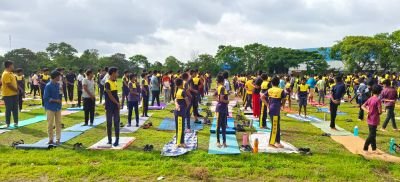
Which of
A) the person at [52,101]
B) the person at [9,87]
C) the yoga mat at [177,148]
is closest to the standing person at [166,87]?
the person at [9,87]

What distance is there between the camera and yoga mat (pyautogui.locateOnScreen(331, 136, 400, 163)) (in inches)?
332

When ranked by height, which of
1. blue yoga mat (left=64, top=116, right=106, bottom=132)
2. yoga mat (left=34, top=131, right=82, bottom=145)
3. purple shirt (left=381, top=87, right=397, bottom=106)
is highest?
purple shirt (left=381, top=87, right=397, bottom=106)

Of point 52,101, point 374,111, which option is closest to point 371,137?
point 374,111

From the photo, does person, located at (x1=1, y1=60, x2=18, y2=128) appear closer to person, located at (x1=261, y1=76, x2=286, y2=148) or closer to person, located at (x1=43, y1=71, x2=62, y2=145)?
person, located at (x1=43, y1=71, x2=62, y2=145)

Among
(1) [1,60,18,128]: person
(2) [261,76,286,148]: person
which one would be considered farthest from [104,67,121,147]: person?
(1) [1,60,18,128]: person

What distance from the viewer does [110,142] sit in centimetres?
926

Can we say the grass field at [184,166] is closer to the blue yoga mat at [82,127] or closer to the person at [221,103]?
the person at [221,103]

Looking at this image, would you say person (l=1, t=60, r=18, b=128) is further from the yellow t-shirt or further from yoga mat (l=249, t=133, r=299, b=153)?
yoga mat (l=249, t=133, r=299, b=153)

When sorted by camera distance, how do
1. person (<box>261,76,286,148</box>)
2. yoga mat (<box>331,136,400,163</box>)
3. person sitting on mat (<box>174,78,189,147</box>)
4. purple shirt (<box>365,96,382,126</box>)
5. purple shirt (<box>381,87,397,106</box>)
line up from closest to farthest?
yoga mat (<box>331,136,400,163</box>), purple shirt (<box>365,96,382,126</box>), person sitting on mat (<box>174,78,189,147</box>), person (<box>261,76,286,148</box>), purple shirt (<box>381,87,397,106</box>)

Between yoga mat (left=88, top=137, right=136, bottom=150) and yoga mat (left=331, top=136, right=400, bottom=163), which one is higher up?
yoga mat (left=88, top=137, right=136, bottom=150)

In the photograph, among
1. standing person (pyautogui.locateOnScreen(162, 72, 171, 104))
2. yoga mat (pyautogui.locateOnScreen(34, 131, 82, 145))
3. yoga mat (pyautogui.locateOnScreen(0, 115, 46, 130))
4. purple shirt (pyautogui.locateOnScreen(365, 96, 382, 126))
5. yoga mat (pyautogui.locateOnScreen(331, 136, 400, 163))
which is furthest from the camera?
standing person (pyautogui.locateOnScreen(162, 72, 171, 104))

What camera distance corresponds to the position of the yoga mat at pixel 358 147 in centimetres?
844

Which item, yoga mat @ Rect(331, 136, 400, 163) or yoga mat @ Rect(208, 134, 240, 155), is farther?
yoga mat @ Rect(208, 134, 240, 155)

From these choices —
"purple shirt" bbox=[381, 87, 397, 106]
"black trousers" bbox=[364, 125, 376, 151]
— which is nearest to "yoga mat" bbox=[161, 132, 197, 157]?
"black trousers" bbox=[364, 125, 376, 151]
